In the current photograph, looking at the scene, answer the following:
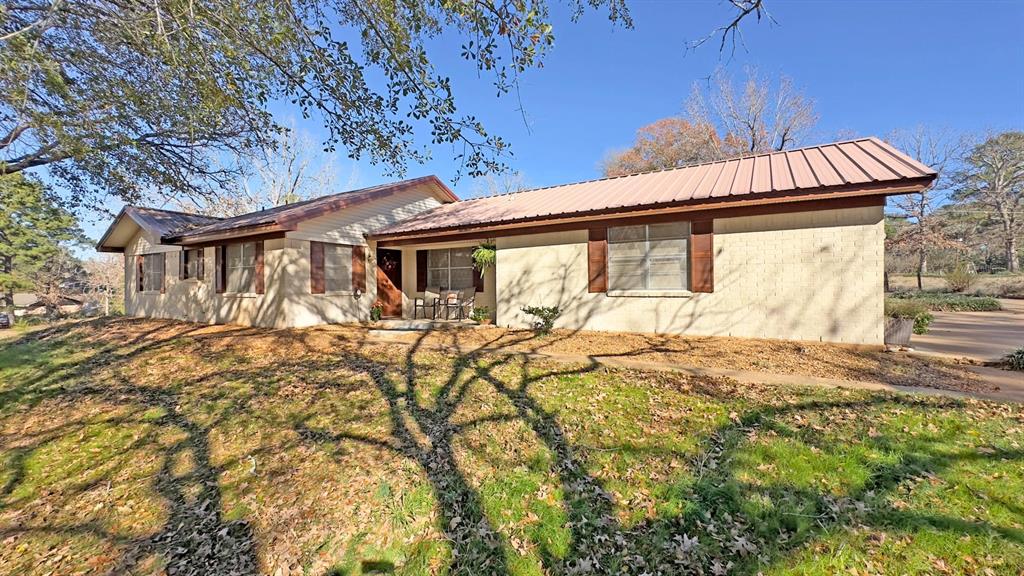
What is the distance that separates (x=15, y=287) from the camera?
23984mm

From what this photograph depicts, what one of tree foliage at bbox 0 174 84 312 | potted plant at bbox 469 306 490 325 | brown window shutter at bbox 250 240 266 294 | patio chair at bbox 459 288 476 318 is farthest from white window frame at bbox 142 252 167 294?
potted plant at bbox 469 306 490 325

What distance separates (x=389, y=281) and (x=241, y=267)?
411cm

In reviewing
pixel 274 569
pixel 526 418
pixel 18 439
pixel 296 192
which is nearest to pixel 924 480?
pixel 526 418

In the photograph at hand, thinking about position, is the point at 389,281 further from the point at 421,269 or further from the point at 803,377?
the point at 803,377

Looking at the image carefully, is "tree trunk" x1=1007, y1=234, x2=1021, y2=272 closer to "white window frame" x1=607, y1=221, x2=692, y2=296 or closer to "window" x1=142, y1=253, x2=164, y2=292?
"white window frame" x1=607, y1=221, x2=692, y2=296

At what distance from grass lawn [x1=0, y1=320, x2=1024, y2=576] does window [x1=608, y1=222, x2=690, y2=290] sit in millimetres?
3516

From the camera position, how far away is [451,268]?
12.9 meters

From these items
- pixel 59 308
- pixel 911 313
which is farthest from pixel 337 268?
pixel 59 308

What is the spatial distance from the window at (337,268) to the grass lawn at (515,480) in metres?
5.92

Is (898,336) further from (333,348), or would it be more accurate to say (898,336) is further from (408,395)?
(333,348)

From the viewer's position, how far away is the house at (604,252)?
7.16 meters

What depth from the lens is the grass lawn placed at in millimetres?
2721

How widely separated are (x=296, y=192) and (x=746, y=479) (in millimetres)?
29498

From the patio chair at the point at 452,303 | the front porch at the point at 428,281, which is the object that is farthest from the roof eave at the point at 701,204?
the patio chair at the point at 452,303
